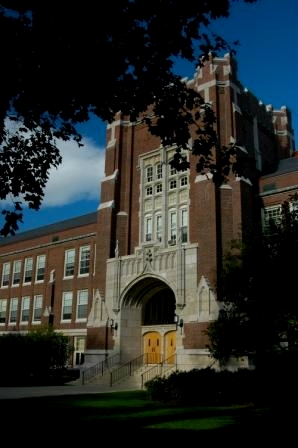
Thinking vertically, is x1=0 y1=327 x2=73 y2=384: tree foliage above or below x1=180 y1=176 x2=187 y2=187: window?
below

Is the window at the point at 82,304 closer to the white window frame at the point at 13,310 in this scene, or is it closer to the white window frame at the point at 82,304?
the white window frame at the point at 82,304

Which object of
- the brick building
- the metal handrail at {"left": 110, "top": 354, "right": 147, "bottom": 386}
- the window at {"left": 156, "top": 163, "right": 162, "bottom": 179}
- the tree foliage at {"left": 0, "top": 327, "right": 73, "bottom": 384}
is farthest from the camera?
the window at {"left": 156, "top": 163, "right": 162, "bottom": 179}

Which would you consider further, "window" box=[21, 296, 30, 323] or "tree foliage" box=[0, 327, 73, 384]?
"window" box=[21, 296, 30, 323]

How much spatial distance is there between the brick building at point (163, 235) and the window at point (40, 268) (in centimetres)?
209

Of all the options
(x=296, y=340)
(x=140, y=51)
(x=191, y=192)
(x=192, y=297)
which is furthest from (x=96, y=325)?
(x=140, y=51)

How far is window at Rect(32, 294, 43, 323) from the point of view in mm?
44062

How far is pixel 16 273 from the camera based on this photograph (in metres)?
48.3

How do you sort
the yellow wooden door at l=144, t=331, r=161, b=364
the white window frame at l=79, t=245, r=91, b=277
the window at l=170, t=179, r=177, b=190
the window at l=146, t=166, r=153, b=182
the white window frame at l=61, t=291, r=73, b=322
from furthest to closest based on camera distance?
Answer: 1. the white window frame at l=61, t=291, r=73, b=322
2. the white window frame at l=79, t=245, r=91, b=277
3. the window at l=146, t=166, r=153, b=182
4. the window at l=170, t=179, r=177, b=190
5. the yellow wooden door at l=144, t=331, r=161, b=364

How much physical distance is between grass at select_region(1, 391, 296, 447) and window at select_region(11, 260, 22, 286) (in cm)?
2863

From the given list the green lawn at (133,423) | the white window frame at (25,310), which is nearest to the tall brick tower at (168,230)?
the green lawn at (133,423)

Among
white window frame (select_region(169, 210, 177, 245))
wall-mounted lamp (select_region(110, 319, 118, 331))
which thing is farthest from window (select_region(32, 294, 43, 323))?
white window frame (select_region(169, 210, 177, 245))

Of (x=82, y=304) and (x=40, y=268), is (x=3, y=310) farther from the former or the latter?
(x=82, y=304)

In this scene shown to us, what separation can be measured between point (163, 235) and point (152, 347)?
290 inches

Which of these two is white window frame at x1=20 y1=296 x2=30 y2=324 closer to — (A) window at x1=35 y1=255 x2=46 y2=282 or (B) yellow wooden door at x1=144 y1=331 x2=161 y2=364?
(A) window at x1=35 y1=255 x2=46 y2=282
